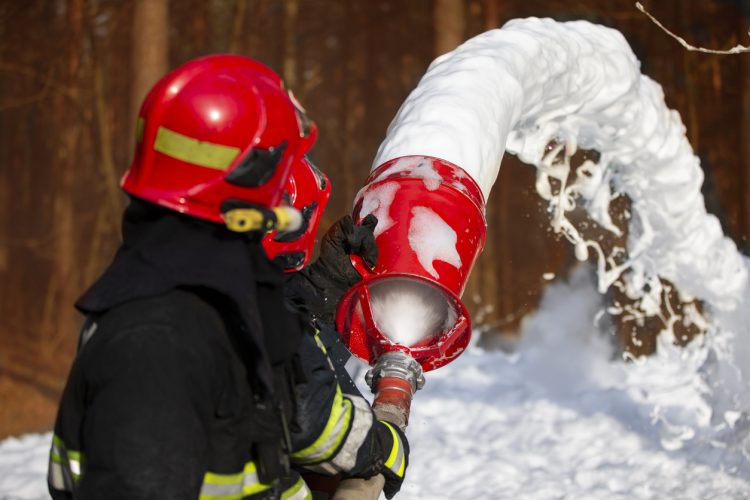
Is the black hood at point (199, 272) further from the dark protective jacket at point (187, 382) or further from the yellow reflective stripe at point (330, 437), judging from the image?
the yellow reflective stripe at point (330, 437)

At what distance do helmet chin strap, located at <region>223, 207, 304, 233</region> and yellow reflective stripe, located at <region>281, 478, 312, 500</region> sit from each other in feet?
2.25

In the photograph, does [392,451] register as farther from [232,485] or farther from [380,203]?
[380,203]

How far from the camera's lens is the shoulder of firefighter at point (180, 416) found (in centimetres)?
175

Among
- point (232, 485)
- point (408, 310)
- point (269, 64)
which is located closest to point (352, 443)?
point (232, 485)

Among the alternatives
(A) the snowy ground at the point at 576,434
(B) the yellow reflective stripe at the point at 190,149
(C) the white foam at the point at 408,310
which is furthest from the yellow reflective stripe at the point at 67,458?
(A) the snowy ground at the point at 576,434

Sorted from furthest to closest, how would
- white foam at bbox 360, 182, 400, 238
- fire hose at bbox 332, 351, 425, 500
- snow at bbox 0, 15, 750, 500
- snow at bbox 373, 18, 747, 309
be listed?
1. snow at bbox 0, 15, 750, 500
2. snow at bbox 373, 18, 747, 309
3. white foam at bbox 360, 182, 400, 238
4. fire hose at bbox 332, 351, 425, 500

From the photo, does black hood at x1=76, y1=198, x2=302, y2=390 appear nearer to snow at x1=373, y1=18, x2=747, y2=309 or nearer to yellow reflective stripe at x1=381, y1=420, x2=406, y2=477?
yellow reflective stripe at x1=381, y1=420, x2=406, y2=477

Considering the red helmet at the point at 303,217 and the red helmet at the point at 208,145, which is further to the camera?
the red helmet at the point at 303,217

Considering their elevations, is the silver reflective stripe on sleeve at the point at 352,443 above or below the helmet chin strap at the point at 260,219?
below

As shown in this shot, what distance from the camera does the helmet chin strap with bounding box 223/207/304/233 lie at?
2.01 metres

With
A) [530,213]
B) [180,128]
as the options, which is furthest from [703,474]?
[180,128]

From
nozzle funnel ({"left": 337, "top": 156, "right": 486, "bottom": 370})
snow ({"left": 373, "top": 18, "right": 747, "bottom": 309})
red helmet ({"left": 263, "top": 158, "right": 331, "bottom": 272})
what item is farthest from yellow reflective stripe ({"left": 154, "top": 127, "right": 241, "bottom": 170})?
snow ({"left": 373, "top": 18, "right": 747, "bottom": 309})

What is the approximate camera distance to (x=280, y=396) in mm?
2102

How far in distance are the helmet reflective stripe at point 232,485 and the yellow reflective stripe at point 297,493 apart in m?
0.17
